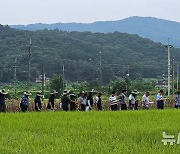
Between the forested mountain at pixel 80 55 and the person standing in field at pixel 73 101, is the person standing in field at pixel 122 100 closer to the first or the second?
the person standing in field at pixel 73 101

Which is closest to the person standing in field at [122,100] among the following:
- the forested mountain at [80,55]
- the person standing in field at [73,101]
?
the person standing in field at [73,101]

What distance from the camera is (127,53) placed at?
248 ft

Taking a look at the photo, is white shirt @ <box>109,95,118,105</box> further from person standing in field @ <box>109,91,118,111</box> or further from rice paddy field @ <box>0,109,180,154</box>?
rice paddy field @ <box>0,109,180,154</box>

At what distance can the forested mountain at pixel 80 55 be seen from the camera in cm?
5803

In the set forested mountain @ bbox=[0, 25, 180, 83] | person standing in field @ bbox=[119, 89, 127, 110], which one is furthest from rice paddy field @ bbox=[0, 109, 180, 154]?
forested mountain @ bbox=[0, 25, 180, 83]

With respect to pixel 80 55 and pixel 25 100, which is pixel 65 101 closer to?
pixel 25 100

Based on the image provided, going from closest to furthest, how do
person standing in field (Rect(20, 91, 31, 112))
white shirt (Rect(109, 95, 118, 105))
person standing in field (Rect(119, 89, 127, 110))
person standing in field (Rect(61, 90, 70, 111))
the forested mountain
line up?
1. person standing in field (Rect(61, 90, 70, 111))
2. person standing in field (Rect(20, 91, 31, 112))
3. white shirt (Rect(109, 95, 118, 105))
4. person standing in field (Rect(119, 89, 127, 110))
5. the forested mountain

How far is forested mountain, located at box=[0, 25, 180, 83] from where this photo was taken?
190 ft

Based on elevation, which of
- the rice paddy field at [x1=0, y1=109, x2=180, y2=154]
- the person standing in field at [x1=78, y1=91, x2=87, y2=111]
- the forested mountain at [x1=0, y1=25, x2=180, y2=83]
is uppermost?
the forested mountain at [x1=0, y1=25, x2=180, y2=83]

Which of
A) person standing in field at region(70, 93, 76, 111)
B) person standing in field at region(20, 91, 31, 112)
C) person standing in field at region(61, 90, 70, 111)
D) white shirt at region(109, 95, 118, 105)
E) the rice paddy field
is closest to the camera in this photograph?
the rice paddy field

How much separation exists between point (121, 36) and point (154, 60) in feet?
43.6

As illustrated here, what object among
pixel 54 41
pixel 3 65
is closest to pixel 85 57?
pixel 54 41

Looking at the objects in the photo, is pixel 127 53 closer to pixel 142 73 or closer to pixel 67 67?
pixel 142 73

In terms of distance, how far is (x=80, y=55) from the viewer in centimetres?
6819
